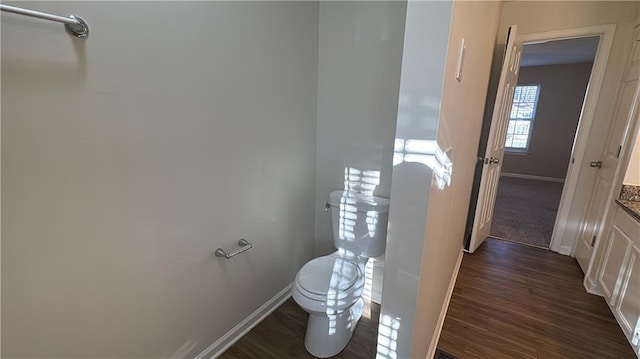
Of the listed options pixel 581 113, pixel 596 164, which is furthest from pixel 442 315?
pixel 581 113

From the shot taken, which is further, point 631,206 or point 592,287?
point 592,287

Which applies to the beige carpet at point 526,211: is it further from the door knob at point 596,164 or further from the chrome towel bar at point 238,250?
the chrome towel bar at point 238,250

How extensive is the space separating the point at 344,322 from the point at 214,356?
30.5 inches

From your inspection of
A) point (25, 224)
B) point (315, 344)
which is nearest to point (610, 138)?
point (315, 344)

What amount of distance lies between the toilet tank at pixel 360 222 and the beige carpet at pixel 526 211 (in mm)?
2133

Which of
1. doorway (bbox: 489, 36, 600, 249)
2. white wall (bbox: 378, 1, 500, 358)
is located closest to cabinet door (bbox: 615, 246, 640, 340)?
white wall (bbox: 378, 1, 500, 358)

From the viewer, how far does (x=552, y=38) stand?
2.49 meters

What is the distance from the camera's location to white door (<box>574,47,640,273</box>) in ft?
6.82

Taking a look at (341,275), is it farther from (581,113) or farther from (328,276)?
(581,113)

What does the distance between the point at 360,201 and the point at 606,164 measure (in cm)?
213

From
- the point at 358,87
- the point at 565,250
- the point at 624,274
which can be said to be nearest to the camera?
the point at 624,274

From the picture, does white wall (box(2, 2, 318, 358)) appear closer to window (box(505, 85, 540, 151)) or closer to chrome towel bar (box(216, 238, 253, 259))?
chrome towel bar (box(216, 238, 253, 259))

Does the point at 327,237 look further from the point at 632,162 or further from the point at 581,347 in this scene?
the point at 632,162

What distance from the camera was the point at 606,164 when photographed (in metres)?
2.30
